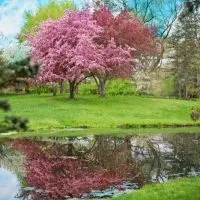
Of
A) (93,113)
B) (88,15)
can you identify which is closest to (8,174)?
(93,113)

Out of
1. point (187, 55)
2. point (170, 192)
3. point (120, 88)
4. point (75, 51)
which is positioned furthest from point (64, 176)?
point (187, 55)

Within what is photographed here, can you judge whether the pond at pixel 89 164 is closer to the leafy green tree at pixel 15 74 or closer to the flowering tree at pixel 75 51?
the leafy green tree at pixel 15 74

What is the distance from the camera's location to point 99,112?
35.5 metres

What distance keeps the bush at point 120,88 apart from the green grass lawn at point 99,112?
9.87 metres

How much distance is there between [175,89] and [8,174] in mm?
44740

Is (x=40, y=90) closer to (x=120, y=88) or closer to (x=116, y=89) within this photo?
(x=116, y=89)

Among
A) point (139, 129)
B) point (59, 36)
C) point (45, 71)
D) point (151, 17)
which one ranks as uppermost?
point (151, 17)

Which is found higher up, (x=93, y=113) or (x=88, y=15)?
(x=88, y=15)

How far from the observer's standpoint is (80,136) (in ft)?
89.5

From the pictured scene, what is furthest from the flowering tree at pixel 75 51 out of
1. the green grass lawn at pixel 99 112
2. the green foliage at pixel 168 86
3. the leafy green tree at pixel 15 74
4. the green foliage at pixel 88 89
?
the leafy green tree at pixel 15 74

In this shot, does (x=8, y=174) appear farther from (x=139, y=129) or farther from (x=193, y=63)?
(x=193, y=63)

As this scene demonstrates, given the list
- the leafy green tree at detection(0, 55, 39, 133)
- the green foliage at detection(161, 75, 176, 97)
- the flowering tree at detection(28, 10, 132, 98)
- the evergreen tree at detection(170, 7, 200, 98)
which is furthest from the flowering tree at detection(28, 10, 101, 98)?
the leafy green tree at detection(0, 55, 39, 133)

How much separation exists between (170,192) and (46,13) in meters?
59.6

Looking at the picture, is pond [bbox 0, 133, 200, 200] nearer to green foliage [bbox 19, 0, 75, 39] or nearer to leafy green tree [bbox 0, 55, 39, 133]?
leafy green tree [bbox 0, 55, 39, 133]
